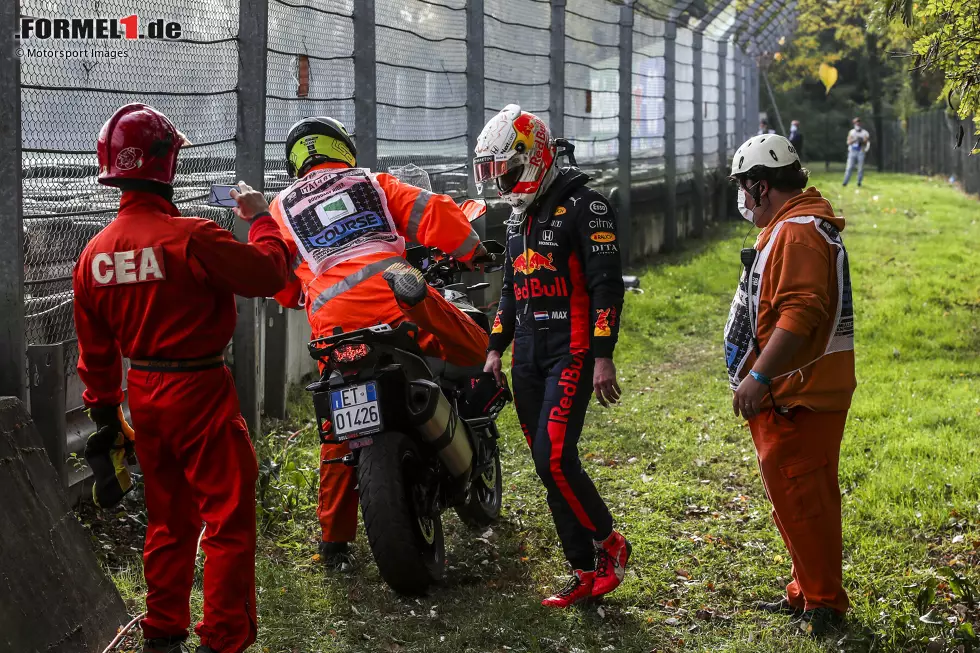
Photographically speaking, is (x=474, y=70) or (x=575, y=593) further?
(x=474, y=70)

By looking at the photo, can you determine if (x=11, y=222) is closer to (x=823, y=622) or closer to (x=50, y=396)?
(x=50, y=396)

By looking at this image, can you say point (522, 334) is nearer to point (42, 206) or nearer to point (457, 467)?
point (457, 467)

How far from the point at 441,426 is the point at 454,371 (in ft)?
2.24

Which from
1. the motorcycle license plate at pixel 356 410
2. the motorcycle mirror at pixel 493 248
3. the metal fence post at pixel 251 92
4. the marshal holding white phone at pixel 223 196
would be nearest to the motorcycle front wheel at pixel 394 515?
the motorcycle license plate at pixel 356 410

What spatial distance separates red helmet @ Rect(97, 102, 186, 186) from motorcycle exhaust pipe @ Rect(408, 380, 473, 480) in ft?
4.65

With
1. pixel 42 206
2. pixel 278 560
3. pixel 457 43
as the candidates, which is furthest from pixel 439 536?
pixel 457 43

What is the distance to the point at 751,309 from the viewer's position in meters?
4.35

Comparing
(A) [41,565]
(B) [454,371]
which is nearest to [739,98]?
(B) [454,371]

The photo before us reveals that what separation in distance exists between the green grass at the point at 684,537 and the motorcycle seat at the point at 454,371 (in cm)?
81

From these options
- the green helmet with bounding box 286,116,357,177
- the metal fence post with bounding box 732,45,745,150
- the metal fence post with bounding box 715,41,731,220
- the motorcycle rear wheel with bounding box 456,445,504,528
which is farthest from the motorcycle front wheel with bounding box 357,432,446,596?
the metal fence post with bounding box 732,45,745,150

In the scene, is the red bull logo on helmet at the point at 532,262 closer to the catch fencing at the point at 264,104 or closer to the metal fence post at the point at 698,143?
the catch fencing at the point at 264,104

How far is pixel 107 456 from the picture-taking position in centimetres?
395

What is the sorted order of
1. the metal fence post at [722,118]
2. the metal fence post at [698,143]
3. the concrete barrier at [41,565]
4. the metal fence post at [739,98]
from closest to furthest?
the concrete barrier at [41,565] → the metal fence post at [698,143] → the metal fence post at [722,118] → the metal fence post at [739,98]

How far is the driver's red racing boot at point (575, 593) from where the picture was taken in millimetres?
4762
